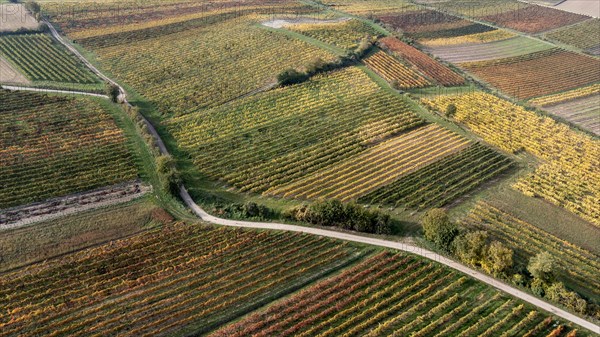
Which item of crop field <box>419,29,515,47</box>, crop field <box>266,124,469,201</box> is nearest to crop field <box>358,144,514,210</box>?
crop field <box>266,124,469,201</box>

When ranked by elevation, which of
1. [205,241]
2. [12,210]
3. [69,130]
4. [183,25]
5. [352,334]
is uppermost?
[183,25]

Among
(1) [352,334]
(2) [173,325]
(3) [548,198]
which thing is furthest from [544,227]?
(2) [173,325]

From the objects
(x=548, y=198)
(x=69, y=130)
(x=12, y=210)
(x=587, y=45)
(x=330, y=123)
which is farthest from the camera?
(x=587, y=45)

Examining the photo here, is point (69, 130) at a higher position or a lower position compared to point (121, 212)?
higher

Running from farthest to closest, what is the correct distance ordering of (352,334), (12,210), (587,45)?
(587,45) → (12,210) → (352,334)

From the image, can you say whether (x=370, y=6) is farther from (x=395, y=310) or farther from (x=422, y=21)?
(x=395, y=310)

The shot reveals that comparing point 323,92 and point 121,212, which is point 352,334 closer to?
point 121,212

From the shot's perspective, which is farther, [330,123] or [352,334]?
[330,123]
